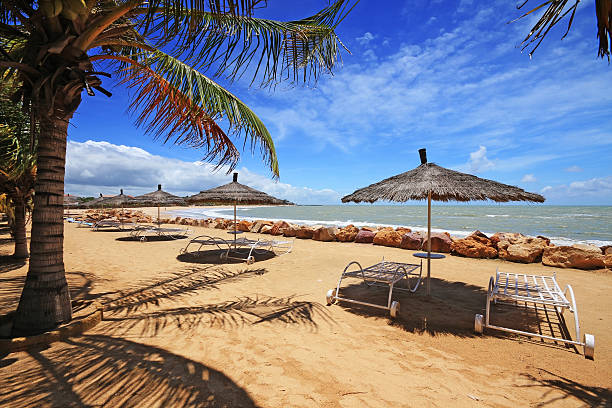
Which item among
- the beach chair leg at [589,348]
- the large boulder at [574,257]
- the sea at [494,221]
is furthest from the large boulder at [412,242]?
the sea at [494,221]

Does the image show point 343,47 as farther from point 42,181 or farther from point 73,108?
point 42,181

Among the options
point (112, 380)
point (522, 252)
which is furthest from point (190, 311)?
point (522, 252)

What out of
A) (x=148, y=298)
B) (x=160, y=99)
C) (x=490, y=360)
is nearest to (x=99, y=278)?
(x=148, y=298)

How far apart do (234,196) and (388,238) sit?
18.3 ft

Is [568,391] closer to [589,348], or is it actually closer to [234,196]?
[589,348]

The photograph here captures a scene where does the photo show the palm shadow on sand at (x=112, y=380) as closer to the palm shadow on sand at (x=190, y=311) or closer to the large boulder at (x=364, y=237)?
the palm shadow on sand at (x=190, y=311)

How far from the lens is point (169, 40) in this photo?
316 cm

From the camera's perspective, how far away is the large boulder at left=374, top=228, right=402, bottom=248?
32.2ft

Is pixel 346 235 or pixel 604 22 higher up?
pixel 604 22

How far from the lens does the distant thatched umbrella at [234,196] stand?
8.11 meters

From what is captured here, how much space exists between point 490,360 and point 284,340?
2.15m

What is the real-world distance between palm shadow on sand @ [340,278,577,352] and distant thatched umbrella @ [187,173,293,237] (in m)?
4.24

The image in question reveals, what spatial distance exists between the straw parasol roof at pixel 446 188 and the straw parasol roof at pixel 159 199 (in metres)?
10.5

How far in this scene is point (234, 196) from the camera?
816cm
